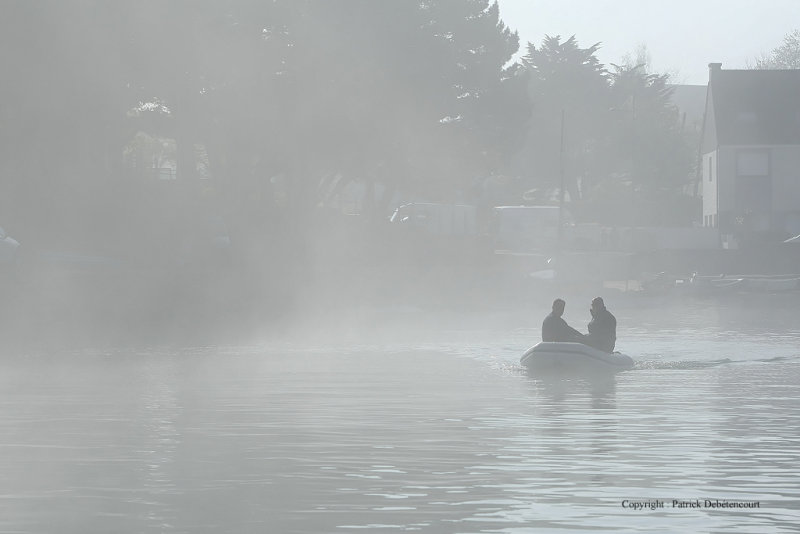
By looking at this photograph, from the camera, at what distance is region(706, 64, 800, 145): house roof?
8869 cm

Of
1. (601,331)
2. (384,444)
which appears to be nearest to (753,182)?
(601,331)

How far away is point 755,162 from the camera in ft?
291

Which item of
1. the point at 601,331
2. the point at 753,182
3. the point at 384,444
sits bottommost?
the point at 384,444

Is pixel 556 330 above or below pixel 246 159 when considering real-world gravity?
below

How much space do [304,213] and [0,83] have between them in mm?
24757

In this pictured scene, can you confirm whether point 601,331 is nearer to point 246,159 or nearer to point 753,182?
point 246,159

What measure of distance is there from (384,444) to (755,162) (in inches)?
2924

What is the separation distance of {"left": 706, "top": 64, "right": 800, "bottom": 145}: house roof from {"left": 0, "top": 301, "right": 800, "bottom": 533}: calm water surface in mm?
58670

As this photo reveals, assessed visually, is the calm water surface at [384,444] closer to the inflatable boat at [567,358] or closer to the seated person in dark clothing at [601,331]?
the inflatable boat at [567,358]

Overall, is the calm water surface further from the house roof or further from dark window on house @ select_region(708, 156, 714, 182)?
dark window on house @ select_region(708, 156, 714, 182)

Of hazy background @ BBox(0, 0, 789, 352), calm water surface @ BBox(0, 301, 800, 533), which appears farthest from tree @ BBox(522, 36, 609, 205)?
calm water surface @ BBox(0, 301, 800, 533)

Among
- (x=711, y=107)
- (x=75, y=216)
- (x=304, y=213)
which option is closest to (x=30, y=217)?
(x=75, y=216)

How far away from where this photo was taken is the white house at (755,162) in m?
87.4

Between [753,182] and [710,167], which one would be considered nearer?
[753,182]
